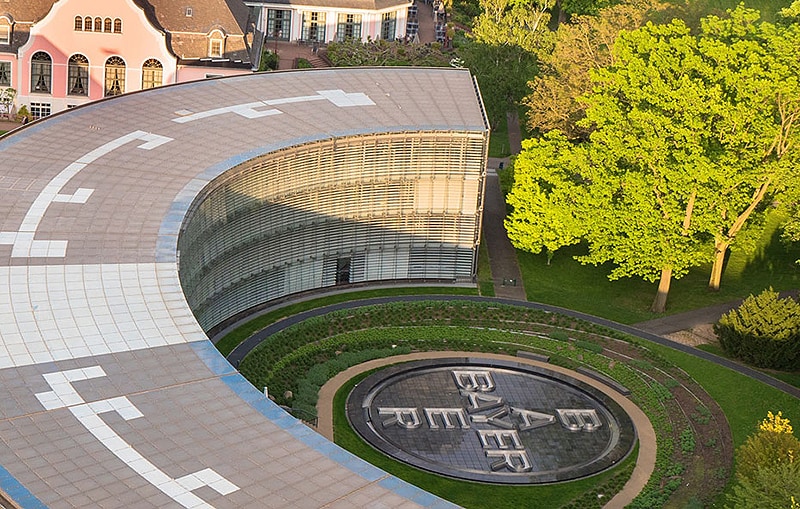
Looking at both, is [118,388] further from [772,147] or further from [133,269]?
[772,147]

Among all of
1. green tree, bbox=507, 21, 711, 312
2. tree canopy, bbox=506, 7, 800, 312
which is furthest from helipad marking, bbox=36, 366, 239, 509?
tree canopy, bbox=506, 7, 800, 312

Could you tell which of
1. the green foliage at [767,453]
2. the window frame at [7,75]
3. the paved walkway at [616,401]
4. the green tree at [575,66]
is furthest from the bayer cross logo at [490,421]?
the window frame at [7,75]

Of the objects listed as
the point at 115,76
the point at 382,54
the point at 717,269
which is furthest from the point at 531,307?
the point at 382,54

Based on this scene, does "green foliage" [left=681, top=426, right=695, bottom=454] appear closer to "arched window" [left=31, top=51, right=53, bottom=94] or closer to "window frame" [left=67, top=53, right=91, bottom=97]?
"window frame" [left=67, top=53, right=91, bottom=97]

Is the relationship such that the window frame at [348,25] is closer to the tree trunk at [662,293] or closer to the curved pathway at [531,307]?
the curved pathway at [531,307]

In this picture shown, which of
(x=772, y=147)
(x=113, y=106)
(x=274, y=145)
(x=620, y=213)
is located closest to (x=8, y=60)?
(x=113, y=106)
